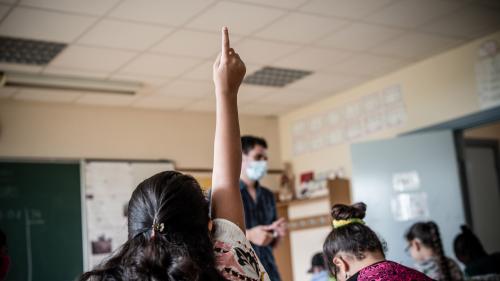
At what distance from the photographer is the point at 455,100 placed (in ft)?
16.5

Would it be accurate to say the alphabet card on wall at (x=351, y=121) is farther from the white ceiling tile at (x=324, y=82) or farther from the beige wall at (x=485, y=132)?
the beige wall at (x=485, y=132)

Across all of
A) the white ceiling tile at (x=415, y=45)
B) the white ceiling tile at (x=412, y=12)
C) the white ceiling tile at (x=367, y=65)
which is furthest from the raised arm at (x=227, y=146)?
the white ceiling tile at (x=367, y=65)

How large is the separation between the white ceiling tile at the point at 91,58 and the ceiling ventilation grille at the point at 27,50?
0.07 m

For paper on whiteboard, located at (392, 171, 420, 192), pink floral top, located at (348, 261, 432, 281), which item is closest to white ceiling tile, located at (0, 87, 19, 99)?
paper on whiteboard, located at (392, 171, 420, 192)

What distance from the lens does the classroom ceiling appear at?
385 centimetres

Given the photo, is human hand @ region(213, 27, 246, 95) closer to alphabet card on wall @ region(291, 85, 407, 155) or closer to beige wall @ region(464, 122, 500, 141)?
alphabet card on wall @ region(291, 85, 407, 155)

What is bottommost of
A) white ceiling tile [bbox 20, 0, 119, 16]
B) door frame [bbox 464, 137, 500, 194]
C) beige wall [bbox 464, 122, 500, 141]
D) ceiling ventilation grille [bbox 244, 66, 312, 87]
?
door frame [bbox 464, 137, 500, 194]

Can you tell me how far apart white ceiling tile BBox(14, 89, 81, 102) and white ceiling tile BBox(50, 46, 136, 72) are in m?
0.62

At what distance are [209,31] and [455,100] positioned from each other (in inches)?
84.1

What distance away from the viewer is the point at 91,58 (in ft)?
15.1

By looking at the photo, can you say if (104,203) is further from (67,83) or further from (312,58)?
(312,58)

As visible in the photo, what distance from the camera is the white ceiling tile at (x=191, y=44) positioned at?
4.29 meters

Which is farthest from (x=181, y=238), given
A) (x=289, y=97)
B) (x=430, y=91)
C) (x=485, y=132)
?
(x=485, y=132)

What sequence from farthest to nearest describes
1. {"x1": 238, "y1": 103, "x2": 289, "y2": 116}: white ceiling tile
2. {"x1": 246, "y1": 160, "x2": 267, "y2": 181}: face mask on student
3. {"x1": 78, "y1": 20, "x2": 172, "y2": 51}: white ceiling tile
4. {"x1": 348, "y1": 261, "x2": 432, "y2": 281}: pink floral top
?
{"x1": 238, "y1": 103, "x2": 289, "y2": 116}: white ceiling tile < {"x1": 78, "y1": 20, "x2": 172, "y2": 51}: white ceiling tile < {"x1": 246, "y1": 160, "x2": 267, "y2": 181}: face mask on student < {"x1": 348, "y1": 261, "x2": 432, "y2": 281}: pink floral top
